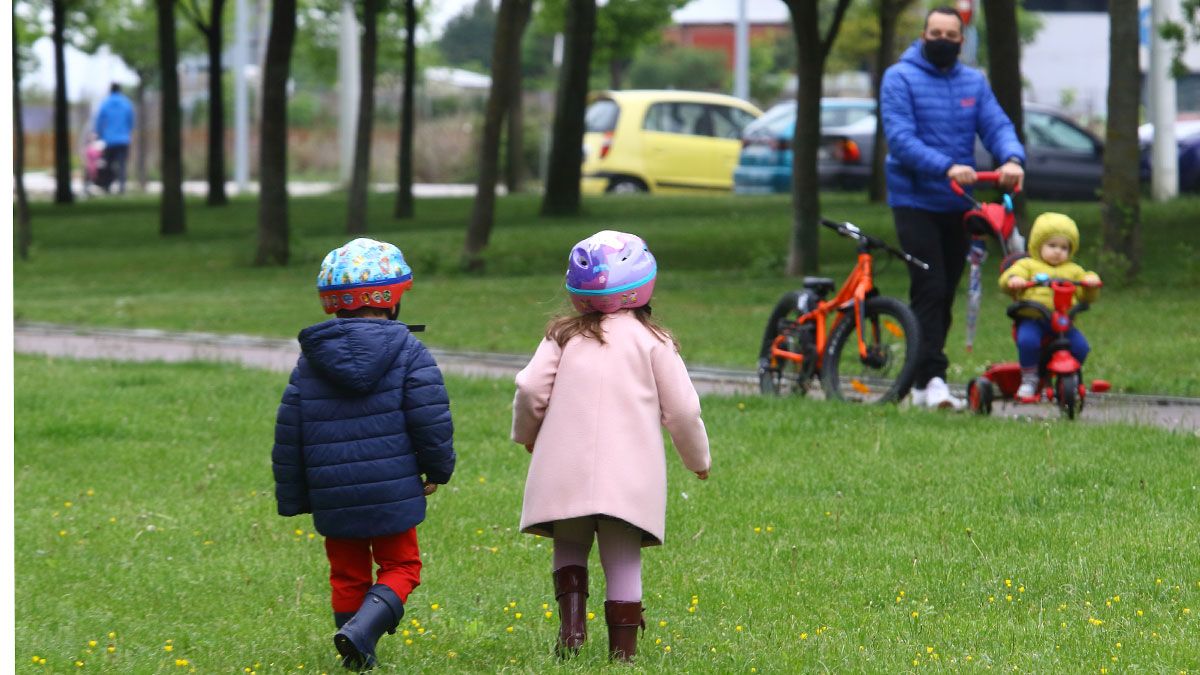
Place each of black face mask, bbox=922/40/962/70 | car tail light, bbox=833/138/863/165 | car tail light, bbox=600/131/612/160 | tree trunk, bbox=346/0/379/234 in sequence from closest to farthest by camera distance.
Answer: black face mask, bbox=922/40/962/70 → tree trunk, bbox=346/0/379/234 → car tail light, bbox=833/138/863/165 → car tail light, bbox=600/131/612/160

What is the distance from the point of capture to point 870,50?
146 feet

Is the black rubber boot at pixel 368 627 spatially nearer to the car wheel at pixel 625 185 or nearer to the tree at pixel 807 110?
the tree at pixel 807 110

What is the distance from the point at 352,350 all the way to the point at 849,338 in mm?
5329

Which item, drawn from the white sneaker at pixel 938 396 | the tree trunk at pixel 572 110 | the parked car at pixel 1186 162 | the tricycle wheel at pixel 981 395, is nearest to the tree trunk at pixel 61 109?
the tree trunk at pixel 572 110

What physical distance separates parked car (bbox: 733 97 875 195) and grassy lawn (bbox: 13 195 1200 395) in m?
1.06

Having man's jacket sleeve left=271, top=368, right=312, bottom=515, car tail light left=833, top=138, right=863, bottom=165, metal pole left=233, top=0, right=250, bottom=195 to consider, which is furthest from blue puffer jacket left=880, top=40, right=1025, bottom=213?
metal pole left=233, top=0, right=250, bottom=195

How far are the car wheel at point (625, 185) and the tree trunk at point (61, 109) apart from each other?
9.12 meters

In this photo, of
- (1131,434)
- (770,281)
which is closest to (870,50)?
(770,281)

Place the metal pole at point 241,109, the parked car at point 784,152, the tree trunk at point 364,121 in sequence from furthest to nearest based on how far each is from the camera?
1. the metal pole at point 241,109
2. the parked car at point 784,152
3. the tree trunk at point 364,121

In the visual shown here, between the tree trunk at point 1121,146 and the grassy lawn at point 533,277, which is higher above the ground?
the tree trunk at point 1121,146

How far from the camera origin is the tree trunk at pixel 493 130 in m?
19.1

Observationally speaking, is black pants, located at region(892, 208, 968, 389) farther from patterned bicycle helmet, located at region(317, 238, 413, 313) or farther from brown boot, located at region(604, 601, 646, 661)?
patterned bicycle helmet, located at region(317, 238, 413, 313)

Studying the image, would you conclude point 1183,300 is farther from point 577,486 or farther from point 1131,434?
point 577,486

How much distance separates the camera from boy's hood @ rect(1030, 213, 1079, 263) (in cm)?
923
